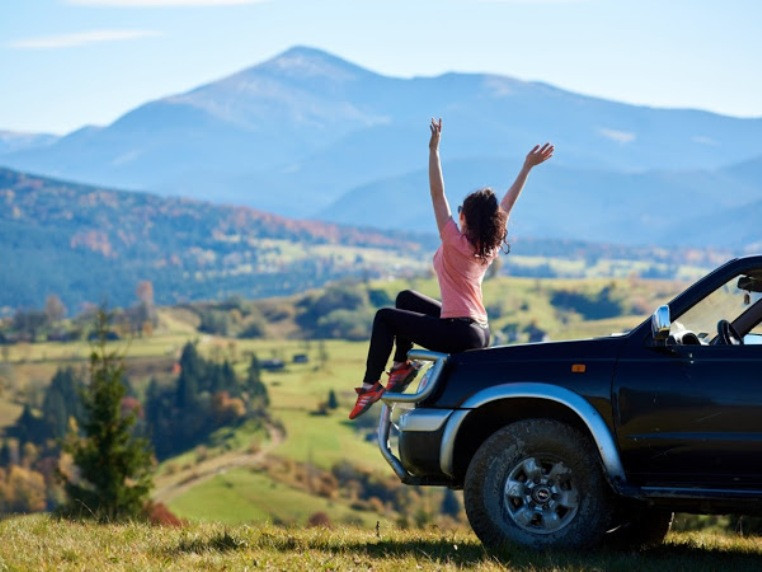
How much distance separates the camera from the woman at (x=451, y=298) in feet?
30.5

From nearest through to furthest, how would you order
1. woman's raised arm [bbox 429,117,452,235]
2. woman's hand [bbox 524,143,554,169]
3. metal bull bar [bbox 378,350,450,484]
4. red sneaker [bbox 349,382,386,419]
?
metal bull bar [bbox 378,350,450,484] → woman's raised arm [bbox 429,117,452,235] → red sneaker [bbox 349,382,386,419] → woman's hand [bbox 524,143,554,169]

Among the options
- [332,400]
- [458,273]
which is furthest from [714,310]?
[332,400]

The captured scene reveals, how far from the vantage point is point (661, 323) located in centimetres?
805

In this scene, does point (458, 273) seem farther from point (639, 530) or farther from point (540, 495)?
point (639, 530)

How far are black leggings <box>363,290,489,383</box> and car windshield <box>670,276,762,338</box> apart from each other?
1.53 m

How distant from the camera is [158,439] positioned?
514 feet

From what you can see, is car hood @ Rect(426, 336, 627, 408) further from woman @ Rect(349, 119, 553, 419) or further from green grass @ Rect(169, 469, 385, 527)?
green grass @ Rect(169, 469, 385, 527)

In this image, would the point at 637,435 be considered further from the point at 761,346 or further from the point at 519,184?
the point at 519,184

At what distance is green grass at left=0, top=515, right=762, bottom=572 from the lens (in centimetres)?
803

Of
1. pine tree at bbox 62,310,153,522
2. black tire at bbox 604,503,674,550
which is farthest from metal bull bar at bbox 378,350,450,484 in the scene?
pine tree at bbox 62,310,153,522

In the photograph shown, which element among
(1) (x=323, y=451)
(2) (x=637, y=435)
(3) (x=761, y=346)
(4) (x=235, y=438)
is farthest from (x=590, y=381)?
(4) (x=235, y=438)

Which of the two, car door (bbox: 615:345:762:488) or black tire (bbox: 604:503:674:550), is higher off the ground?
car door (bbox: 615:345:762:488)

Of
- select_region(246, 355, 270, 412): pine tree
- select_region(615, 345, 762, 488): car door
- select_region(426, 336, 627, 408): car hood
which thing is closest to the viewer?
select_region(615, 345, 762, 488): car door

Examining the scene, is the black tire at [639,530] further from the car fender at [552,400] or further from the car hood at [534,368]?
the car hood at [534,368]
